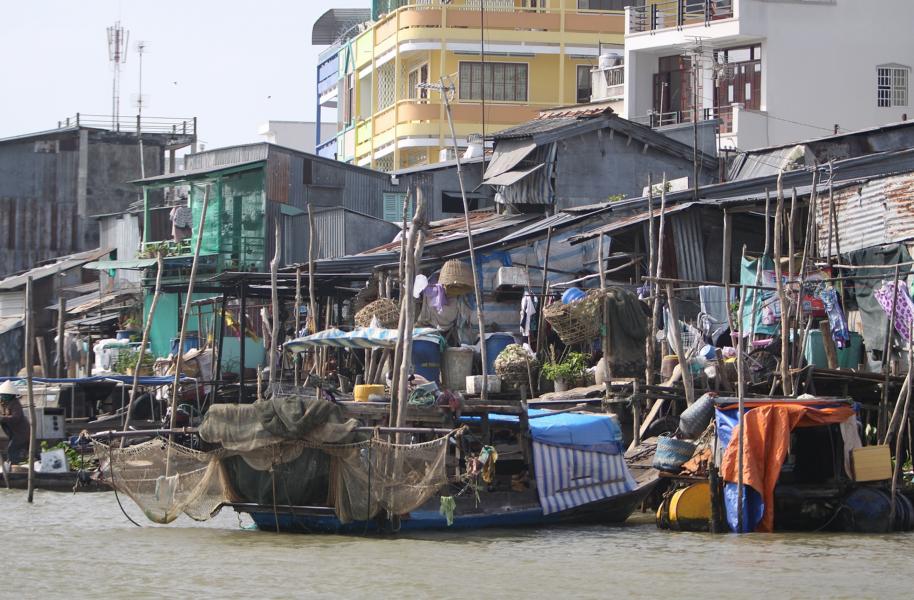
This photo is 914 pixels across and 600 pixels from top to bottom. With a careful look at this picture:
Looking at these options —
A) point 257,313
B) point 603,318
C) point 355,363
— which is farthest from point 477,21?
point 603,318

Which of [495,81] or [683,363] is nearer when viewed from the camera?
[683,363]

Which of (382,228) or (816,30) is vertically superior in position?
(816,30)

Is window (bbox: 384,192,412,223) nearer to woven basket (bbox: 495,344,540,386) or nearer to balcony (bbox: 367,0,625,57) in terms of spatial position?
balcony (bbox: 367,0,625,57)

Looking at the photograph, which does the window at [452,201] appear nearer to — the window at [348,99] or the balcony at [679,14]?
the balcony at [679,14]

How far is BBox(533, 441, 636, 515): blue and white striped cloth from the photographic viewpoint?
19.0 m

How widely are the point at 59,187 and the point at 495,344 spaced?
25.0 m

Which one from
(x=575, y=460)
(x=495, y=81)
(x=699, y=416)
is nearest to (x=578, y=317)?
(x=699, y=416)

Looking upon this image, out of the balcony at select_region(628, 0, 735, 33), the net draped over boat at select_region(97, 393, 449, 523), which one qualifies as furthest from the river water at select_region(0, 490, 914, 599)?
the balcony at select_region(628, 0, 735, 33)

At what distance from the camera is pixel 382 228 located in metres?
31.6

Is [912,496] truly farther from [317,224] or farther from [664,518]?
[317,224]

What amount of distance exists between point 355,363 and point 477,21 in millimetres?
18349

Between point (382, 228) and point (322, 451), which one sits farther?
point (382, 228)

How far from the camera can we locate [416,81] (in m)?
43.9

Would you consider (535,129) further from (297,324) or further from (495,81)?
(495,81)
